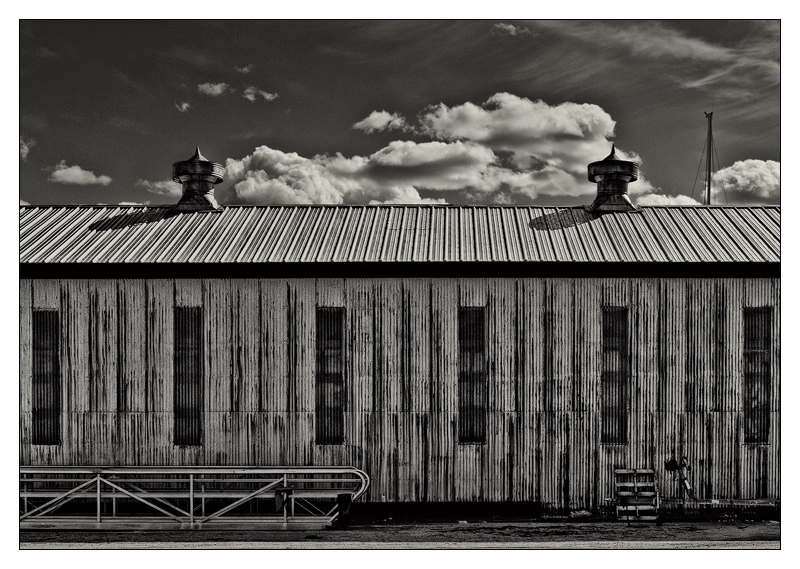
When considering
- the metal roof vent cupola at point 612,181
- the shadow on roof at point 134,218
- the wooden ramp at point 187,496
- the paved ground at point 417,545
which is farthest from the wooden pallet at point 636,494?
the shadow on roof at point 134,218

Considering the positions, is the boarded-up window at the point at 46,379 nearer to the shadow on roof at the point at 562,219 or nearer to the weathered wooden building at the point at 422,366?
the weathered wooden building at the point at 422,366

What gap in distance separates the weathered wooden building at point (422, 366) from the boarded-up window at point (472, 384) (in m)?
0.04

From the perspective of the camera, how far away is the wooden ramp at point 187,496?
12070 millimetres

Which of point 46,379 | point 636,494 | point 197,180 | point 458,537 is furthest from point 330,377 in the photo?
point 197,180

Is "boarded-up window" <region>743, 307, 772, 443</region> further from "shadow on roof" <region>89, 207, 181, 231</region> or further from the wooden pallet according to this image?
"shadow on roof" <region>89, 207, 181, 231</region>

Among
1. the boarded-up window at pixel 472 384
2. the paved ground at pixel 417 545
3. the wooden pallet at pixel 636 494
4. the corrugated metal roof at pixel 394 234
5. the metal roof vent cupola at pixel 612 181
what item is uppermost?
the metal roof vent cupola at pixel 612 181

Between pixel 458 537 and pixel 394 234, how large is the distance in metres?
7.56

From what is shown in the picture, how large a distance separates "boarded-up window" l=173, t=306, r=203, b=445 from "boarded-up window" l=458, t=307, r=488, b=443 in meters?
6.39

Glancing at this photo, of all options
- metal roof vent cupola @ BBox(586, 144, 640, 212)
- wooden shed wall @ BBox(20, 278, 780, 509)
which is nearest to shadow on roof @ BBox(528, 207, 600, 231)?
metal roof vent cupola @ BBox(586, 144, 640, 212)

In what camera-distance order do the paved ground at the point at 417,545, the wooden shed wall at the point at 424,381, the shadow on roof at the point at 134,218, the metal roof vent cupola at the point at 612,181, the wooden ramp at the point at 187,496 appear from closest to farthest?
the paved ground at the point at 417,545
the wooden ramp at the point at 187,496
the wooden shed wall at the point at 424,381
the shadow on roof at the point at 134,218
the metal roof vent cupola at the point at 612,181

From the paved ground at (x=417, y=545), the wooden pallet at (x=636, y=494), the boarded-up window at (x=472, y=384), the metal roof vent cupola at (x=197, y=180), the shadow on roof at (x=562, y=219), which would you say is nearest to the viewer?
the paved ground at (x=417, y=545)

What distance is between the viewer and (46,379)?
13.3 meters

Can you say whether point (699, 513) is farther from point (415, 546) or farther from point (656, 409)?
point (415, 546)

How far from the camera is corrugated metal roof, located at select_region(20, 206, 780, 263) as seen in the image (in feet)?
43.5
